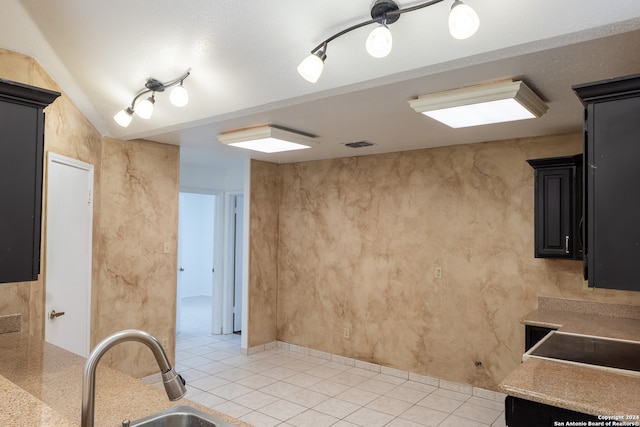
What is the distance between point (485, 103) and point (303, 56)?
108cm

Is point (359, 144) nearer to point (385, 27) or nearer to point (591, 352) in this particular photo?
point (385, 27)

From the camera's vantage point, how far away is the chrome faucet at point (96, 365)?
1194mm

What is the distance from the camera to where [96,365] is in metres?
1.21

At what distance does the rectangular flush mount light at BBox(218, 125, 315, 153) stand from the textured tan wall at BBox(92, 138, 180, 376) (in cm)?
→ 104

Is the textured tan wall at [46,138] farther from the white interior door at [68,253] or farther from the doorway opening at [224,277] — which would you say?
the doorway opening at [224,277]

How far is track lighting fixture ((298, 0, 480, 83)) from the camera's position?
1565 mm

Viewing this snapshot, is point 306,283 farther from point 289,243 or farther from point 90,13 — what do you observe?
point 90,13

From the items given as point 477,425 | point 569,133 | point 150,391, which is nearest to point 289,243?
point 477,425

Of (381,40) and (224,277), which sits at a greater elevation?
(381,40)

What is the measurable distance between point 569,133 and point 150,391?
12.2ft

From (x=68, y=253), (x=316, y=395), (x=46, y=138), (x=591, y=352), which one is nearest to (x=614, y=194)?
(x=591, y=352)

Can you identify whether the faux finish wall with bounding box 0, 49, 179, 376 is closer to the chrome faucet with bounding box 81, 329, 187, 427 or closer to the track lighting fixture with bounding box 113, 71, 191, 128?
the track lighting fixture with bounding box 113, 71, 191, 128

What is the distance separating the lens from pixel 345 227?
5117 mm

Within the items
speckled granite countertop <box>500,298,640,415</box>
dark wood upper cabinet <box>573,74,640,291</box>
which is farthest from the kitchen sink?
dark wood upper cabinet <box>573,74,640,291</box>
